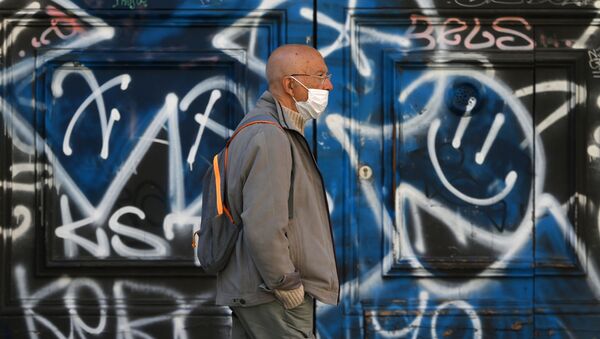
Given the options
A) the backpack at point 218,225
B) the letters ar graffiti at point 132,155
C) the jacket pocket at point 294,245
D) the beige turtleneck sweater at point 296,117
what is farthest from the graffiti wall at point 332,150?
the jacket pocket at point 294,245

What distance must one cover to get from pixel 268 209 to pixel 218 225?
291 mm

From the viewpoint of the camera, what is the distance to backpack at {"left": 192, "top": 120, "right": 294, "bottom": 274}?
4.13 m

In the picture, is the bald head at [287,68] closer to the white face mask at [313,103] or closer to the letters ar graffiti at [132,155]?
the white face mask at [313,103]

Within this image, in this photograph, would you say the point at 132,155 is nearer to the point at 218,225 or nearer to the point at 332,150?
the point at 332,150

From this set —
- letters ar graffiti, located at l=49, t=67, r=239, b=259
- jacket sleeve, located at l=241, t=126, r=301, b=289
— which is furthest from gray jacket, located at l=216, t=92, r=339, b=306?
letters ar graffiti, located at l=49, t=67, r=239, b=259

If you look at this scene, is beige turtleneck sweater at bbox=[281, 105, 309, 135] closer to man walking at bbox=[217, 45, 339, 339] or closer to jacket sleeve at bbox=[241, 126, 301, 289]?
man walking at bbox=[217, 45, 339, 339]

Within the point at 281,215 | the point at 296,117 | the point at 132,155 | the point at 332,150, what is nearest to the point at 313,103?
the point at 296,117

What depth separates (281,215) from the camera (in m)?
3.96

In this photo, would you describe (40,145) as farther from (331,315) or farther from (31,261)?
(331,315)

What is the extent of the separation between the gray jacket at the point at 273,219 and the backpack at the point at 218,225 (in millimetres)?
26

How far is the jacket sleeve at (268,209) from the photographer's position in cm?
393

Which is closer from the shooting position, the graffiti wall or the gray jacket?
the gray jacket

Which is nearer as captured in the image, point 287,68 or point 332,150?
point 287,68

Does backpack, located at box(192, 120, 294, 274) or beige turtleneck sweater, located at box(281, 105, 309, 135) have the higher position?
beige turtleneck sweater, located at box(281, 105, 309, 135)
